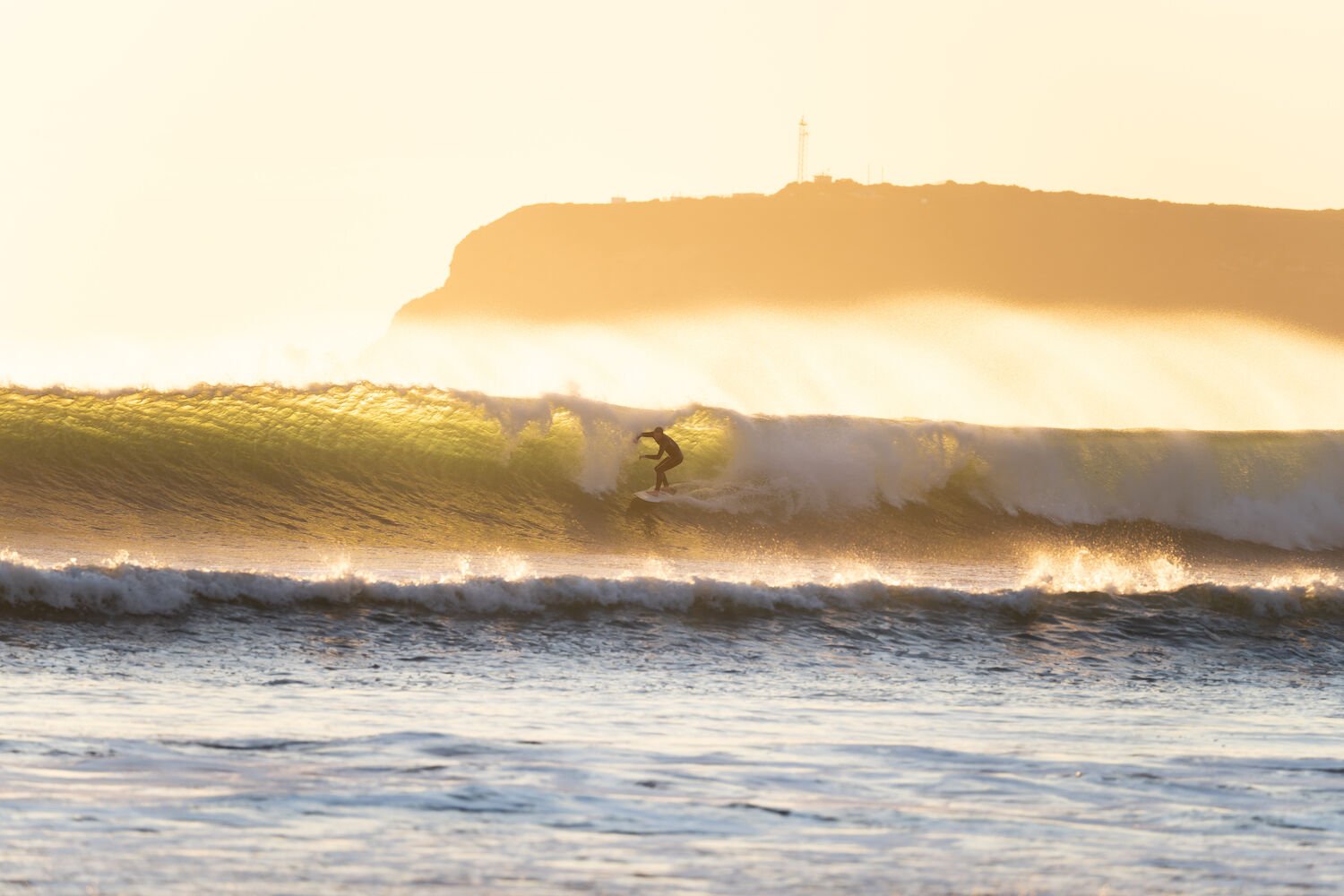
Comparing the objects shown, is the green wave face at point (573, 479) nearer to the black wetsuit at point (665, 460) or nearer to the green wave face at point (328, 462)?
the green wave face at point (328, 462)

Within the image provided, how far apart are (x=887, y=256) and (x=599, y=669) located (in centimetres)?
14103

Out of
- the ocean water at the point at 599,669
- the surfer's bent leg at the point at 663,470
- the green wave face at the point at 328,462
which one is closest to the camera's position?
the ocean water at the point at 599,669

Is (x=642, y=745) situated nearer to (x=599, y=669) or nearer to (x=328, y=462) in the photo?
(x=599, y=669)

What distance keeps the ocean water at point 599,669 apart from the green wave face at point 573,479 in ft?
0.26

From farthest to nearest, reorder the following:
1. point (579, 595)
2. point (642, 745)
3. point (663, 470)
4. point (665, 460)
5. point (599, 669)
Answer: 1. point (665, 460)
2. point (663, 470)
3. point (579, 595)
4. point (599, 669)
5. point (642, 745)

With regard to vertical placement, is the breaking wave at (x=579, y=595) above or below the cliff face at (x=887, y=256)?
below

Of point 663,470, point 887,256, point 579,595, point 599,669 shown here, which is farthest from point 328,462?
point 887,256

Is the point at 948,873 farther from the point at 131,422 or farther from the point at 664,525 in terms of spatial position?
the point at 131,422

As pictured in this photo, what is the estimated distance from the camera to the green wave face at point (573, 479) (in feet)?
67.8

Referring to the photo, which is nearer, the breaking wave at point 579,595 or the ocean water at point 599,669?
the ocean water at point 599,669

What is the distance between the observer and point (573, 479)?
77.0 ft

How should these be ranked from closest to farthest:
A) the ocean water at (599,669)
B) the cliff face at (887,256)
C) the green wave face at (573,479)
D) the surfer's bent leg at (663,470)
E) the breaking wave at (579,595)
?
the ocean water at (599,669) < the breaking wave at (579,595) < the green wave face at (573,479) < the surfer's bent leg at (663,470) < the cliff face at (887,256)

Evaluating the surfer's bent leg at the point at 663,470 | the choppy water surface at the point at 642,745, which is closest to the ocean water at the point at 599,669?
the choppy water surface at the point at 642,745

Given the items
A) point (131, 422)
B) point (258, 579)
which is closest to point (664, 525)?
point (131, 422)
